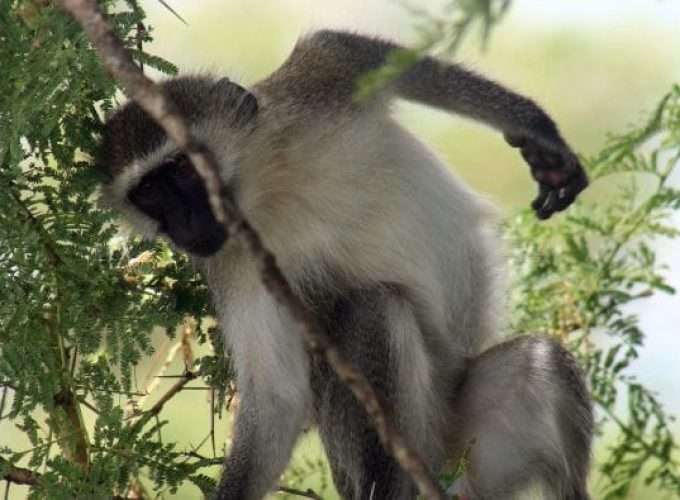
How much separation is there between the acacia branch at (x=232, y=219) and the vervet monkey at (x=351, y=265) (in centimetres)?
249

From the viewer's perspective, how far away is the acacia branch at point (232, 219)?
211 cm

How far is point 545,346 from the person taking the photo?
16.3 feet

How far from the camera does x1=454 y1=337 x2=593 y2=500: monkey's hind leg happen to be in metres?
4.96

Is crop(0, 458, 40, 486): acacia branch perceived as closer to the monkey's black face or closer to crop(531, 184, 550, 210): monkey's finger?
the monkey's black face

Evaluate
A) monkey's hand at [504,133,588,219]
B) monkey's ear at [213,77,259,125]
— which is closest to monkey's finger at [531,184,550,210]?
monkey's hand at [504,133,588,219]

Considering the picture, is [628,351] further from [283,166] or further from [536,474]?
[283,166]

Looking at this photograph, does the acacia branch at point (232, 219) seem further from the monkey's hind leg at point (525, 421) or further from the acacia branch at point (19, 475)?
the monkey's hind leg at point (525, 421)

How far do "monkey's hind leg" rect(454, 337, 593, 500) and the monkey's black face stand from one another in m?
1.31

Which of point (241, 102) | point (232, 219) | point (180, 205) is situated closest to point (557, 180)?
point (241, 102)

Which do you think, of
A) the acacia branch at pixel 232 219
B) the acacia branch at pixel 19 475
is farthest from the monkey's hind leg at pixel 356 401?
the acacia branch at pixel 232 219

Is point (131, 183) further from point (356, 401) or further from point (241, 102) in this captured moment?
point (356, 401)

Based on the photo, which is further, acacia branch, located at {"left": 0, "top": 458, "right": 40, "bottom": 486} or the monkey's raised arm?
the monkey's raised arm

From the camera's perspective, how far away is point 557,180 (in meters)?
4.75

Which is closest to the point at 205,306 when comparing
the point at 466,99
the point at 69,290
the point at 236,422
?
the point at 236,422
